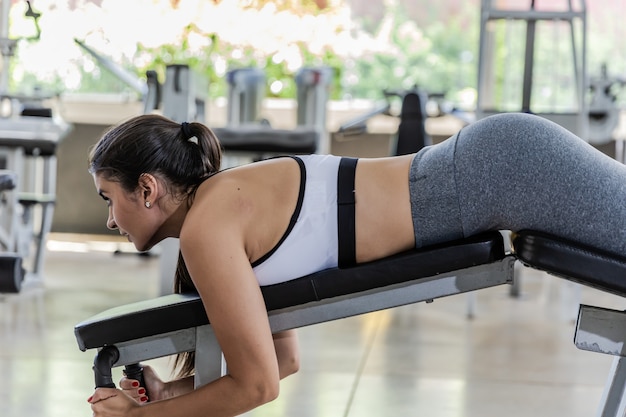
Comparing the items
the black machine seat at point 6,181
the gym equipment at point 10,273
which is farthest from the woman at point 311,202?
the black machine seat at point 6,181

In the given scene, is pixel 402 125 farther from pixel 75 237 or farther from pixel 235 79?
pixel 75 237

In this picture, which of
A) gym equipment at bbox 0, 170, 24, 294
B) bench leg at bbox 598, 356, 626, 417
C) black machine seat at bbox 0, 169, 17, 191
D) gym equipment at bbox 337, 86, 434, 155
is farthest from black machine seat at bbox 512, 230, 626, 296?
gym equipment at bbox 337, 86, 434, 155

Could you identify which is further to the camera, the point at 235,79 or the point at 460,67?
the point at 460,67

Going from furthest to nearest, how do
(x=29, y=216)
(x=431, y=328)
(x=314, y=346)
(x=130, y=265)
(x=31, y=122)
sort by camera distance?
1. (x=130, y=265)
2. (x=29, y=216)
3. (x=31, y=122)
4. (x=431, y=328)
5. (x=314, y=346)

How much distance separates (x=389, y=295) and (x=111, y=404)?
17.4 inches

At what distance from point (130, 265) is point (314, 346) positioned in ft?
6.70

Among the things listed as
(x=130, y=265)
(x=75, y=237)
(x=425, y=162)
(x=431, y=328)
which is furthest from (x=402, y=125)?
(x=75, y=237)

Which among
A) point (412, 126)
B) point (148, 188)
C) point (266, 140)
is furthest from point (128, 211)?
point (266, 140)

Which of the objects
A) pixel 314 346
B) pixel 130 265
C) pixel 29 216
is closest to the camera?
pixel 314 346

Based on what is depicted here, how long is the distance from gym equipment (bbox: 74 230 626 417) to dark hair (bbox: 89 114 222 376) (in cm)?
19

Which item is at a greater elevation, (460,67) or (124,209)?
(460,67)

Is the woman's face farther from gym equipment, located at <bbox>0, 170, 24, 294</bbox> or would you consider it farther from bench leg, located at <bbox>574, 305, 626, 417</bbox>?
bench leg, located at <bbox>574, 305, 626, 417</bbox>

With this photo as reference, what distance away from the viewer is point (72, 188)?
19.6 feet

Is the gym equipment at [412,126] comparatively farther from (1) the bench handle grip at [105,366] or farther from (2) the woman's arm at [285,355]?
(1) the bench handle grip at [105,366]
